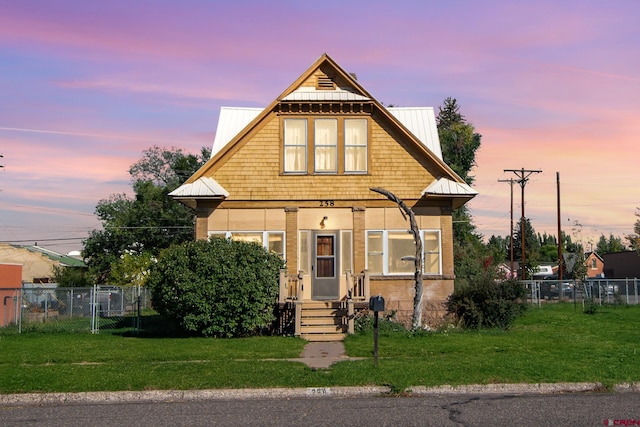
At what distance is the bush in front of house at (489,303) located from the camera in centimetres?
2166

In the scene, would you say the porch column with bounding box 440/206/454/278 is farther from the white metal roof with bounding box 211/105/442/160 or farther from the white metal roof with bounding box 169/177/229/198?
the white metal roof with bounding box 169/177/229/198

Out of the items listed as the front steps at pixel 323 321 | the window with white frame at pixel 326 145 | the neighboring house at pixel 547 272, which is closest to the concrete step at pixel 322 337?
the front steps at pixel 323 321

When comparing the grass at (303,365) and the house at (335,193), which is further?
the house at (335,193)

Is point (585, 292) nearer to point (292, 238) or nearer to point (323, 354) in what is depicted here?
point (292, 238)

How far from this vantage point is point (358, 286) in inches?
907

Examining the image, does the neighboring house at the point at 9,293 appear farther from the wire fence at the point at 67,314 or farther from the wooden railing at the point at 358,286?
the wooden railing at the point at 358,286

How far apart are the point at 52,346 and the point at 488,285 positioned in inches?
510

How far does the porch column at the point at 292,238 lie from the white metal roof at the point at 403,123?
3.68 metres

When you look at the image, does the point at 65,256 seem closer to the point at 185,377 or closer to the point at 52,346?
the point at 52,346

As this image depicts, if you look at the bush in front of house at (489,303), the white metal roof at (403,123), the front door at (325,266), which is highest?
the white metal roof at (403,123)

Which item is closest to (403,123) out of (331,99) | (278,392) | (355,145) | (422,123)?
(422,123)

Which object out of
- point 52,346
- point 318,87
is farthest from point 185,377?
point 318,87

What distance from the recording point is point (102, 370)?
529 inches

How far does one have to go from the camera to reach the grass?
39.8ft
